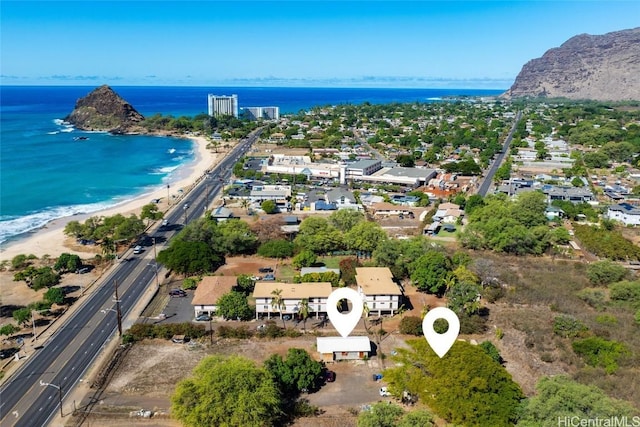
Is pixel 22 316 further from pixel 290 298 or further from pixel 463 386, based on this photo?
pixel 463 386

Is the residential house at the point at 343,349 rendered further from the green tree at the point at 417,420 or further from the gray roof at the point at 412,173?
the gray roof at the point at 412,173

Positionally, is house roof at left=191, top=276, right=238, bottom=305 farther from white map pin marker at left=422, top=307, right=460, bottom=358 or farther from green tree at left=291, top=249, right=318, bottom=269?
white map pin marker at left=422, top=307, right=460, bottom=358

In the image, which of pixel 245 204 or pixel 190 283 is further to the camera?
pixel 245 204

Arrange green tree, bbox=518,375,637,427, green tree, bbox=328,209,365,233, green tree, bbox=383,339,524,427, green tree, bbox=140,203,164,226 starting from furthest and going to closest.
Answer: green tree, bbox=140,203,164,226 → green tree, bbox=328,209,365,233 → green tree, bbox=383,339,524,427 → green tree, bbox=518,375,637,427

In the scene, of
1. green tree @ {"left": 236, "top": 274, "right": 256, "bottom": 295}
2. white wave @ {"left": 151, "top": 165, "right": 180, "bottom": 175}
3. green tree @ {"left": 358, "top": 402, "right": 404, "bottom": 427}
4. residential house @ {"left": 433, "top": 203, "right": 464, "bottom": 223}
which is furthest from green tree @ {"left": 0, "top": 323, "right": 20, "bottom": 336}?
white wave @ {"left": 151, "top": 165, "right": 180, "bottom": 175}

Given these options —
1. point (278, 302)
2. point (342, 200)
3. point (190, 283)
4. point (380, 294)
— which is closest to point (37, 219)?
point (190, 283)
